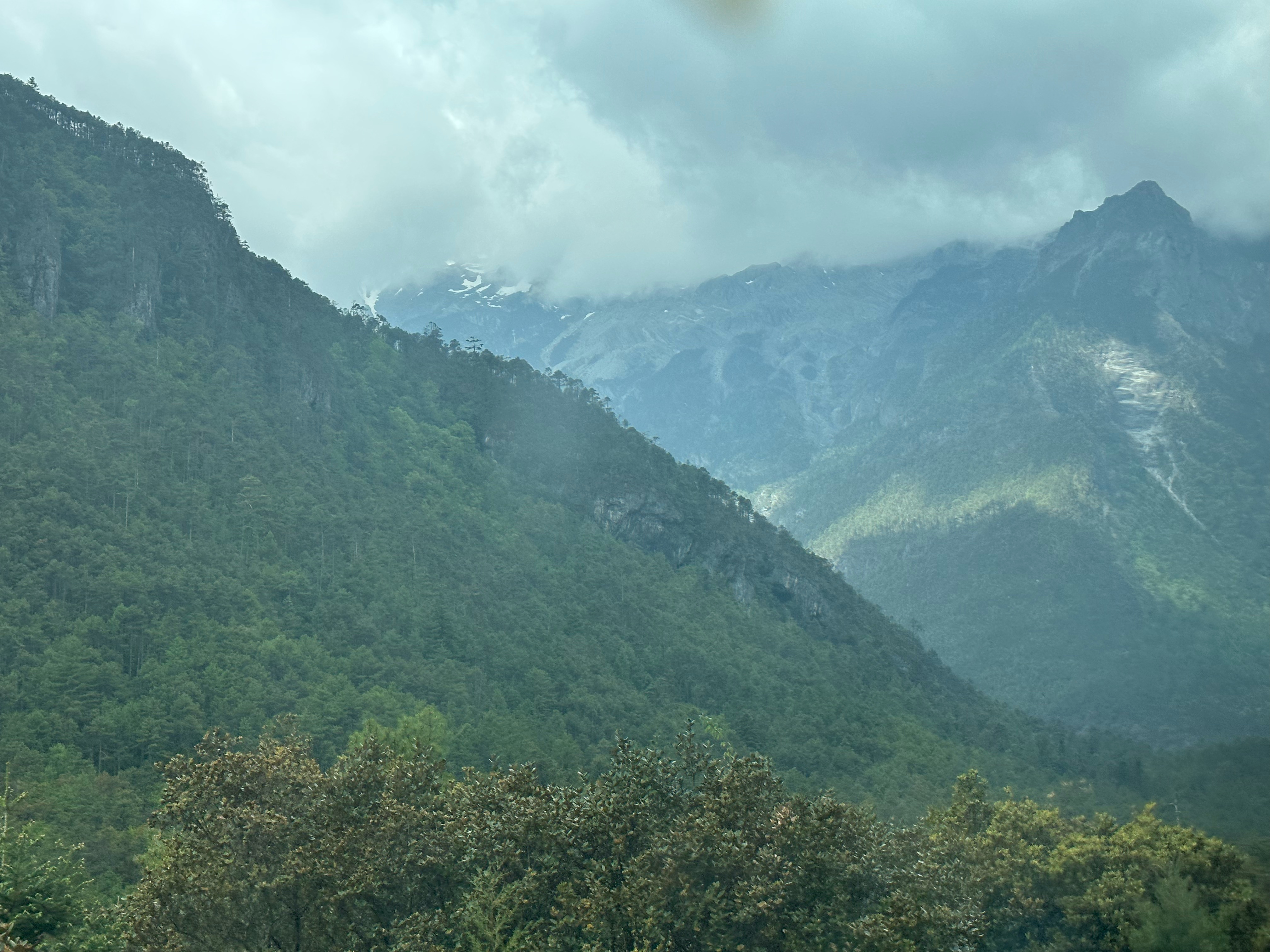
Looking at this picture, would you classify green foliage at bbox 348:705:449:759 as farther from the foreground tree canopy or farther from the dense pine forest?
the foreground tree canopy

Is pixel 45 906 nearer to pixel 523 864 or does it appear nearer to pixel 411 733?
pixel 523 864

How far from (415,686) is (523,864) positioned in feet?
258

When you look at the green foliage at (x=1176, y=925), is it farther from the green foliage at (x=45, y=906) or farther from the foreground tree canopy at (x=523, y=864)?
the green foliage at (x=45, y=906)

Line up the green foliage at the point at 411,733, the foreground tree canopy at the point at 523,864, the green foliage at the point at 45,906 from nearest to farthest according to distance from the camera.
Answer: the green foliage at the point at 45,906
the foreground tree canopy at the point at 523,864
the green foliage at the point at 411,733

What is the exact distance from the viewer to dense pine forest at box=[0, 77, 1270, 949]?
4409 cm

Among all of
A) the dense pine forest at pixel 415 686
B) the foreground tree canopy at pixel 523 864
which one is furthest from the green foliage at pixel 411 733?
the foreground tree canopy at pixel 523 864

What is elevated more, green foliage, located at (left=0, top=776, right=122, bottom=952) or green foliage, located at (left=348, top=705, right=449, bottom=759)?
green foliage, located at (left=348, top=705, right=449, bottom=759)

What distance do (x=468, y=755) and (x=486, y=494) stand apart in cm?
7087

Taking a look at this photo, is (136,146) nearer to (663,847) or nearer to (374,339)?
(374,339)

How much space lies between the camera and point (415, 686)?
4776 inches

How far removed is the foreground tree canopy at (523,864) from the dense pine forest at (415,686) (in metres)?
0.19

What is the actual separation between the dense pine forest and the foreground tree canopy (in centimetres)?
19

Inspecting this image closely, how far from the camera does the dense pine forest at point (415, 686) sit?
44094 mm

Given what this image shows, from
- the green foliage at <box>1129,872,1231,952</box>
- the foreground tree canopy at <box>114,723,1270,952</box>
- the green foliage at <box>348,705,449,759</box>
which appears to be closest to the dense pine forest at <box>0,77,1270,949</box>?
the foreground tree canopy at <box>114,723,1270,952</box>
